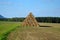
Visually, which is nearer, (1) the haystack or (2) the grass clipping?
(2) the grass clipping

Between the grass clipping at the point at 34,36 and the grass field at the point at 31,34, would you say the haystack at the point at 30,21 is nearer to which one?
the grass field at the point at 31,34

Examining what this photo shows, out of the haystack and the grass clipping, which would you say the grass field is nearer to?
the grass clipping

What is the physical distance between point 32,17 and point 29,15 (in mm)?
919

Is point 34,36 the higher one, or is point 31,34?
point 34,36

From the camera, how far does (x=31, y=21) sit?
50.7m

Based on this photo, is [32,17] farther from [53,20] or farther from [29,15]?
[53,20]

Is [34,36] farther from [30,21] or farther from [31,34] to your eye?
[30,21]

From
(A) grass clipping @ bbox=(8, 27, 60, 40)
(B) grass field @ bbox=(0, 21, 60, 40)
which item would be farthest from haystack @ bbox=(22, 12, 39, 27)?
(A) grass clipping @ bbox=(8, 27, 60, 40)

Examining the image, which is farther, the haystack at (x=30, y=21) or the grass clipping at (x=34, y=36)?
the haystack at (x=30, y=21)

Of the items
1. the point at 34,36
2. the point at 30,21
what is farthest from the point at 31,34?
the point at 30,21

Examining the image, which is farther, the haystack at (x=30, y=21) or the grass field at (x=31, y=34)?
the haystack at (x=30, y=21)

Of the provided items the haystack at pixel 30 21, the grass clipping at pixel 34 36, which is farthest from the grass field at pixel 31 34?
the haystack at pixel 30 21

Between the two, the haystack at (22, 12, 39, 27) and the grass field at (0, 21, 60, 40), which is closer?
the grass field at (0, 21, 60, 40)

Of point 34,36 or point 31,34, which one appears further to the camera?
point 31,34
